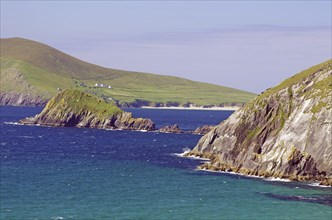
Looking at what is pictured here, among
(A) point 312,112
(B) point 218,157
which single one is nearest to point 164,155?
(B) point 218,157

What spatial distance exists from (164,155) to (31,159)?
4126 centimetres

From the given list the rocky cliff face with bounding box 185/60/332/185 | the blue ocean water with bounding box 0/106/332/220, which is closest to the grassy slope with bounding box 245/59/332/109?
the rocky cliff face with bounding box 185/60/332/185

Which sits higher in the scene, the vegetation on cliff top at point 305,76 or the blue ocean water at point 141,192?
the vegetation on cliff top at point 305,76

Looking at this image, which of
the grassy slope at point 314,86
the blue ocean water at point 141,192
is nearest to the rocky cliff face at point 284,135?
the grassy slope at point 314,86

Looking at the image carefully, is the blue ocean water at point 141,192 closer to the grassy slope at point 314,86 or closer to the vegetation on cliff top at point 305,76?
the grassy slope at point 314,86

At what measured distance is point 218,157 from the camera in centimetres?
15525

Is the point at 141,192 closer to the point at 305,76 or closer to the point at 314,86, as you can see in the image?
the point at 314,86

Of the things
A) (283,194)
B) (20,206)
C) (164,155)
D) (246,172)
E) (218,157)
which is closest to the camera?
(20,206)

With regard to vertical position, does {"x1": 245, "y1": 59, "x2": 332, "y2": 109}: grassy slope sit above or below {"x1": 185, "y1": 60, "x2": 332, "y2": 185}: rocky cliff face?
above

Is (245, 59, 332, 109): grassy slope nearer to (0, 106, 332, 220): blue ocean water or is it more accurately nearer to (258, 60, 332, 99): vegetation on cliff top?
(258, 60, 332, 99): vegetation on cliff top

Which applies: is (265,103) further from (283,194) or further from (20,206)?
(20,206)

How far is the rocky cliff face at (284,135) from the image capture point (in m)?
133

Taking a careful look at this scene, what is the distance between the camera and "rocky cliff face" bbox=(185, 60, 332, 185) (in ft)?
435

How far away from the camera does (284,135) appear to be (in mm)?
142750
